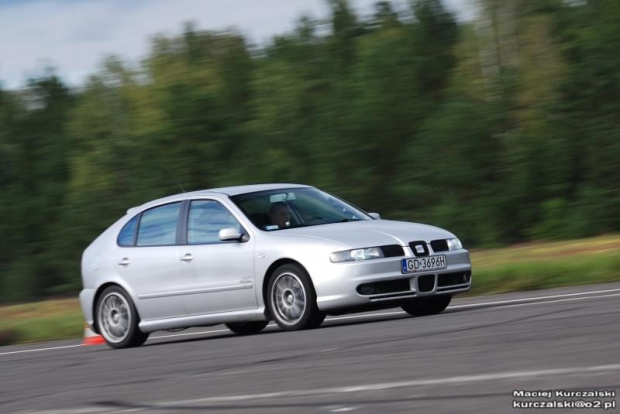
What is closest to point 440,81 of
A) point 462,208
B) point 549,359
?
point 462,208

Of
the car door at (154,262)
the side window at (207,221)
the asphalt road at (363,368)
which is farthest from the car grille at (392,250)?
the car door at (154,262)

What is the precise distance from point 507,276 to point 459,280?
5026 mm

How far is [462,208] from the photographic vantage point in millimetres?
38219

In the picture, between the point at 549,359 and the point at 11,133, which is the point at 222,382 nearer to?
the point at 549,359

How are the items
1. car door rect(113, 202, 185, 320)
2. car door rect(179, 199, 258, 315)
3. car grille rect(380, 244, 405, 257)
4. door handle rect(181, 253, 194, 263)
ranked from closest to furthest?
car grille rect(380, 244, 405, 257)
car door rect(179, 199, 258, 315)
door handle rect(181, 253, 194, 263)
car door rect(113, 202, 185, 320)

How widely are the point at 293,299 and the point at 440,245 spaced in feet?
4.89

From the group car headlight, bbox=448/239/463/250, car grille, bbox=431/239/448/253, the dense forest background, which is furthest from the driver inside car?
the dense forest background

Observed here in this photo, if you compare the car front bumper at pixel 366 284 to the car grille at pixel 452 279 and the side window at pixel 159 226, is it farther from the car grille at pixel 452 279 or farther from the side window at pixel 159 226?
the side window at pixel 159 226

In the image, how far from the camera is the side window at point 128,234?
13.3 metres

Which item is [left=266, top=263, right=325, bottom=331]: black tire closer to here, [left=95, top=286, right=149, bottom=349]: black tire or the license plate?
the license plate

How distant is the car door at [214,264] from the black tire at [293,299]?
0.82 feet

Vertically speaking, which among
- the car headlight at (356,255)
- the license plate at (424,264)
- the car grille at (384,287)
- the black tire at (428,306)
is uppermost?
the car headlight at (356,255)

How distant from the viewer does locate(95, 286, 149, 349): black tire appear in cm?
1282

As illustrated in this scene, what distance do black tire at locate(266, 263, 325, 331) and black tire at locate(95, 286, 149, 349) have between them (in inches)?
70.0
